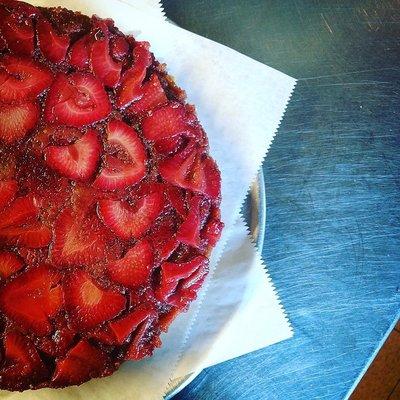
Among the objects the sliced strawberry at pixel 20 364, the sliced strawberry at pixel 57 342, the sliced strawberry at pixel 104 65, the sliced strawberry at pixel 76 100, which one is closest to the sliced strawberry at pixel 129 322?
the sliced strawberry at pixel 57 342

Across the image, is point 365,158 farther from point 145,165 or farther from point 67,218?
point 67,218

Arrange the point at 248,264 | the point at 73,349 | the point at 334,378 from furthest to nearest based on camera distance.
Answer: the point at 334,378
the point at 248,264
the point at 73,349

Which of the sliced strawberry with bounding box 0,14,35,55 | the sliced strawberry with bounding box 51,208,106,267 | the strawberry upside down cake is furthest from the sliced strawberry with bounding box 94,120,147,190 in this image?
the sliced strawberry with bounding box 0,14,35,55

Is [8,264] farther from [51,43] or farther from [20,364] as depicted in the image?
[51,43]

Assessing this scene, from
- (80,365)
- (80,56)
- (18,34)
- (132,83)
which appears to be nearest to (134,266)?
(80,365)

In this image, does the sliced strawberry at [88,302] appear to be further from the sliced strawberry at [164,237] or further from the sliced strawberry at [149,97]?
the sliced strawberry at [149,97]

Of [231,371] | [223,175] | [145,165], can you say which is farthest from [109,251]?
[231,371]

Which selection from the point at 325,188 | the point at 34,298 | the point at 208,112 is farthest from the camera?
the point at 325,188
